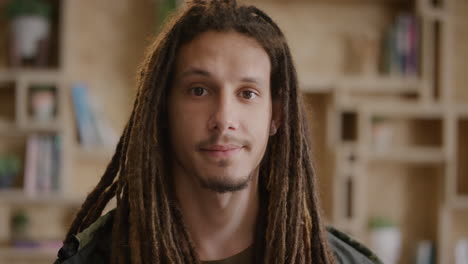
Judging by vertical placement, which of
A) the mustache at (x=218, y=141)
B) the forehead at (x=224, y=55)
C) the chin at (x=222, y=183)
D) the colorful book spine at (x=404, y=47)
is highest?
the colorful book spine at (x=404, y=47)

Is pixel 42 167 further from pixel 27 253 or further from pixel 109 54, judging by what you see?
pixel 109 54

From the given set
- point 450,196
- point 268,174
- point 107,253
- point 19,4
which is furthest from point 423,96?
point 107,253

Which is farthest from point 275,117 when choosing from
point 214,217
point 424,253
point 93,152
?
point 424,253

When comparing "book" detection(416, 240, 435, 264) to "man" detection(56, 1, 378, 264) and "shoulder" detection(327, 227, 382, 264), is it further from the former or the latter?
"man" detection(56, 1, 378, 264)

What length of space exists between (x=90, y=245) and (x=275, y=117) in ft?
1.43

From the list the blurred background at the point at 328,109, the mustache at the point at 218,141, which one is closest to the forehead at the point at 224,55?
the mustache at the point at 218,141

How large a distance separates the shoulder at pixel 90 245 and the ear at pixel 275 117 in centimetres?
36

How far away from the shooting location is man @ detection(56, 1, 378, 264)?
1.40 metres

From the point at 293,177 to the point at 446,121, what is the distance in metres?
2.10

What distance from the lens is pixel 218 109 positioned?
4.58 feet

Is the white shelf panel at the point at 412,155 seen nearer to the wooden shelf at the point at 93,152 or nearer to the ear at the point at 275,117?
the wooden shelf at the point at 93,152

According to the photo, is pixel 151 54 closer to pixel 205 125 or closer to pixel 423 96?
pixel 205 125

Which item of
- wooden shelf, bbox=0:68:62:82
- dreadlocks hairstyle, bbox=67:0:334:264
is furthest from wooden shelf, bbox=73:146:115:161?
dreadlocks hairstyle, bbox=67:0:334:264

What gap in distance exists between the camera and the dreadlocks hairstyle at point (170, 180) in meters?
1.41
